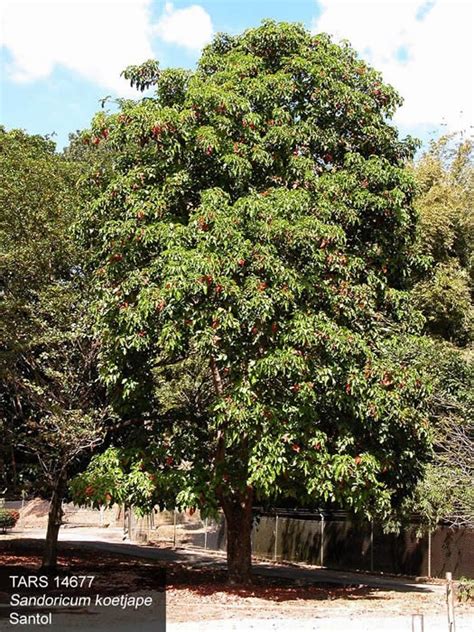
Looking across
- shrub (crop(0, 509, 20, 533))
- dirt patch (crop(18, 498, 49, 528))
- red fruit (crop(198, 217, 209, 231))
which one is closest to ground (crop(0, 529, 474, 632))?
red fruit (crop(198, 217, 209, 231))

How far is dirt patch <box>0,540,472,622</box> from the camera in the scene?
513 inches

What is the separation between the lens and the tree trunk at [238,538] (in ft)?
52.0

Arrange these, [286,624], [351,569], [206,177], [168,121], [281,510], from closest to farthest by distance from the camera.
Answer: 1. [286,624]
2. [168,121]
3. [206,177]
4. [351,569]
5. [281,510]

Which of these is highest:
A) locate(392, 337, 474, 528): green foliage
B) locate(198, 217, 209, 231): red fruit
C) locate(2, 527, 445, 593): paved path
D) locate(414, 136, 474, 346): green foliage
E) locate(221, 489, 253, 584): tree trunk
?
locate(414, 136, 474, 346): green foliage

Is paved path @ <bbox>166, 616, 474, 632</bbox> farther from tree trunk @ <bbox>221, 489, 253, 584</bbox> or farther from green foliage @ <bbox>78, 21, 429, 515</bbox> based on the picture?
tree trunk @ <bbox>221, 489, 253, 584</bbox>

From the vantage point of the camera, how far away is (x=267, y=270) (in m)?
12.6

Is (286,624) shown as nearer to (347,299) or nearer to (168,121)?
(347,299)

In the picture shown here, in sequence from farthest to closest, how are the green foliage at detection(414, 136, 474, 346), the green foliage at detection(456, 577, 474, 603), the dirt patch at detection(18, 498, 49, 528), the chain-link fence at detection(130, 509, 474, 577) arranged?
1. the dirt patch at detection(18, 498, 49, 528)
2. the green foliage at detection(414, 136, 474, 346)
3. the chain-link fence at detection(130, 509, 474, 577)
4. the green foliage at detection(456, 577, 474, 603)

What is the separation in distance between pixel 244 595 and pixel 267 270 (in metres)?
6.21

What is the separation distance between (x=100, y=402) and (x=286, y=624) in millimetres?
6612

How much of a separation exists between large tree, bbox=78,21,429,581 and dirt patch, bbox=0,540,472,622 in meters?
1.25

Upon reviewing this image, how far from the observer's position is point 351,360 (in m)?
13.1

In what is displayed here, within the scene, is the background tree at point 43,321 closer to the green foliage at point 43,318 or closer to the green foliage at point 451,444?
the green foliage at point 43,318

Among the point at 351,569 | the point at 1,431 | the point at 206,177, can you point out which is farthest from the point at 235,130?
the point at 351,569
